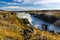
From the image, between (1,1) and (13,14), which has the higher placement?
(1,1)

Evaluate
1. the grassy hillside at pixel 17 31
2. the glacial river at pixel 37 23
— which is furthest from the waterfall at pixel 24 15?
the grassy hillside at pixel 17 31

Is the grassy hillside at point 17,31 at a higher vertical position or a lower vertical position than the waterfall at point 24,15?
lower

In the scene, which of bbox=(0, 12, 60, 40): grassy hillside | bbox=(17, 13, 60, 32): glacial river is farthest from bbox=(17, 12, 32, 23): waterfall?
bbox=(0, 12, 60, 40): grassy hillside

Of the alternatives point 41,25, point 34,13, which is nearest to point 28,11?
point 34,13

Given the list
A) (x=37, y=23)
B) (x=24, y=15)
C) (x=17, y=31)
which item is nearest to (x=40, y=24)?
(x=37, y=23)

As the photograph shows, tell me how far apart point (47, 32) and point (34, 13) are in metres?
0.83

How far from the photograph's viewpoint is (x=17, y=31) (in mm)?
5543

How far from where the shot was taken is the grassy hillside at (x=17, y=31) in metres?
5.28

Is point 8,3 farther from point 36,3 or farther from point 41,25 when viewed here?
point 41,25

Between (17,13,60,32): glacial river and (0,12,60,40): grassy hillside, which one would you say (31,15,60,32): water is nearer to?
(17,13,60,32): glacial river

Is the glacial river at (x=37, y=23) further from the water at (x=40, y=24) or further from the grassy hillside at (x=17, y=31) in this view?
the grassy hillside at (x=17, y=31)

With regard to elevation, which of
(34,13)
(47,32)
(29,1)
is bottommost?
(47,32)

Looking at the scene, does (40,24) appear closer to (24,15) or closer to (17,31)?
(24,15)

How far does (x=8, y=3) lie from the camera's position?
5.83 m
